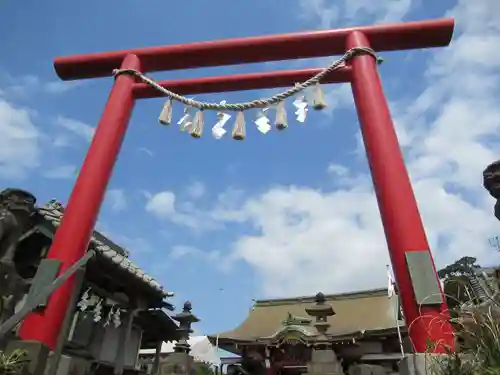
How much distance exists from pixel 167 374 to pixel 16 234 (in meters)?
7.26

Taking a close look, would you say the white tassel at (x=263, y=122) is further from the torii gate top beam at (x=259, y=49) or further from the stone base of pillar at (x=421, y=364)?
the stone base of pillar at (x=421, y=364)

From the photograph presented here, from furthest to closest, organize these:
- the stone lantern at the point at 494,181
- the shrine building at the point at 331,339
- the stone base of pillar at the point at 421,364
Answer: the shrine building at the point at 331,339
the stone lantern at the point at 494,181
the stone base of pillar at the point at 421,364

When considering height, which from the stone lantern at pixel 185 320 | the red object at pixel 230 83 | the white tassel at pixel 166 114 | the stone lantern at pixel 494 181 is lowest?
the stone lantern at pixel 494 181

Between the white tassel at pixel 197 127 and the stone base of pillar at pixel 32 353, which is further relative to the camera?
the white tassel at pixel 197 127

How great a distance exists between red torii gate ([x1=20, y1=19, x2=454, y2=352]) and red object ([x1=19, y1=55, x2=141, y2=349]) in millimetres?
12

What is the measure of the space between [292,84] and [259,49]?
84cm

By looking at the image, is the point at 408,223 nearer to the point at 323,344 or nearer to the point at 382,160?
the point at 382,160

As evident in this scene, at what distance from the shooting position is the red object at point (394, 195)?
407cm

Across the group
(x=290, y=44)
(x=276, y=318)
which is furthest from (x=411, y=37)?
(x=276, y=318)

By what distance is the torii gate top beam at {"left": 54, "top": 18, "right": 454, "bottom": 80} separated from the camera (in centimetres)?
677

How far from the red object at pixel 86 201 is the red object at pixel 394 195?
3741 mm

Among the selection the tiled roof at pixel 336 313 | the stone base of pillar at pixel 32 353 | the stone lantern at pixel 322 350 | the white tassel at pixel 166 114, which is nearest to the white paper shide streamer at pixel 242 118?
the white tassel at pixel 166 114

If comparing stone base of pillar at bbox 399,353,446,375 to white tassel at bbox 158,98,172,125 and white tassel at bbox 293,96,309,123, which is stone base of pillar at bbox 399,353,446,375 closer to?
white tassel at bbox 293,96,309,123

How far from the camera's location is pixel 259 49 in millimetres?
7152
